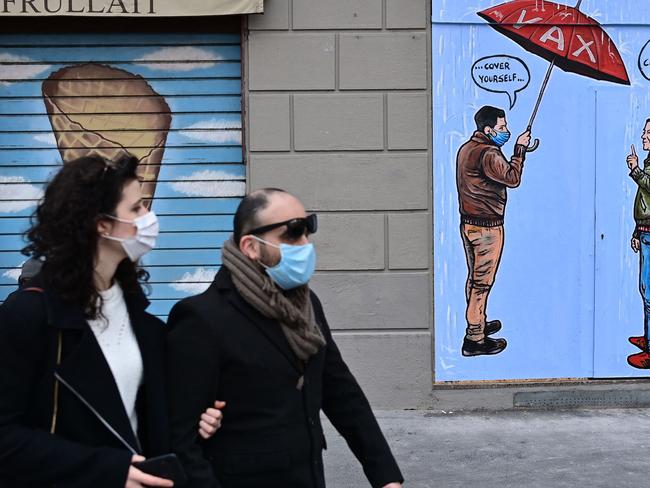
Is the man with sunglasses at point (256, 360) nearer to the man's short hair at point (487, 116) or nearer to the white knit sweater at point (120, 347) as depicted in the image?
the white knit sweater at point (120, 347)

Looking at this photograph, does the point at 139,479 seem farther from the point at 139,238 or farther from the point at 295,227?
the point at 295,227

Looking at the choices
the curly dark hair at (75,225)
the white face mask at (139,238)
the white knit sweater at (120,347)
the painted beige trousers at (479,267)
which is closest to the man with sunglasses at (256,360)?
the white knit sweater at (120,347)

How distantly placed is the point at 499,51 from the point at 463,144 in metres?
0.75

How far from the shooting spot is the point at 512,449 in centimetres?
552

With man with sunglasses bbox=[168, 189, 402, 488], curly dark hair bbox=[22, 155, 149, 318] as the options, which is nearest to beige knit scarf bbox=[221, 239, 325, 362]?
man with sunglasses bbox=[168, 189, 402, 488]

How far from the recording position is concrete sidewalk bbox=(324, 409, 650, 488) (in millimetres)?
4996

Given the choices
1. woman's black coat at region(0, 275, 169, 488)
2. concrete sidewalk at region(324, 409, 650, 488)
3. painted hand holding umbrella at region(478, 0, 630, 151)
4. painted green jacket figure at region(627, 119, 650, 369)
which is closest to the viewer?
woman's black coat at region(0, 275, 169, 488)

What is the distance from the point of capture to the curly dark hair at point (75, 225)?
218cm

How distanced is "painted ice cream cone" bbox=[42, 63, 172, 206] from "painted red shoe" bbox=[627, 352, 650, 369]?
12.8ft

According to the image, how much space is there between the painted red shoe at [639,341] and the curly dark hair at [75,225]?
16.9 ft

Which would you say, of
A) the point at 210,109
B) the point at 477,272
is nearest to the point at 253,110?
the point at 210,109

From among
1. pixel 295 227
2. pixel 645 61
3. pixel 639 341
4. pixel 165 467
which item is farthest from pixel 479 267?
pixel 165 467

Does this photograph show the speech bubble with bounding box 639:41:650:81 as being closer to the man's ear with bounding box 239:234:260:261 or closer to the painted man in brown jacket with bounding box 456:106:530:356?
the painted man in brown jacket with bounding box 456:106:530:356

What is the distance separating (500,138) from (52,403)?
15.7 feet
